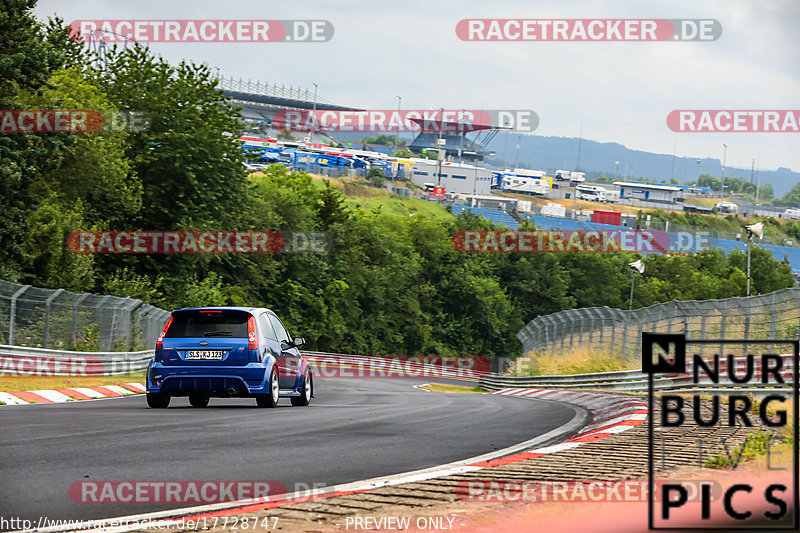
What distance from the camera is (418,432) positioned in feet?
35.8

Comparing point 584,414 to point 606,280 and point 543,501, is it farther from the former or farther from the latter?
point 606,280

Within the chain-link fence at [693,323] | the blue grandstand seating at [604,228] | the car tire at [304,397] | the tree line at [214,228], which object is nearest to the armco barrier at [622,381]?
the chain-link fence at [693,323]

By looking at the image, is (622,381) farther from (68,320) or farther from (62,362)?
(68,320)

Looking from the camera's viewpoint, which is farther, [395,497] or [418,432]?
[418,432]

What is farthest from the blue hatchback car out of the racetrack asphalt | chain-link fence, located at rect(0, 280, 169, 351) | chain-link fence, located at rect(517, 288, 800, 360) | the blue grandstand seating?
the blue grandstand seating

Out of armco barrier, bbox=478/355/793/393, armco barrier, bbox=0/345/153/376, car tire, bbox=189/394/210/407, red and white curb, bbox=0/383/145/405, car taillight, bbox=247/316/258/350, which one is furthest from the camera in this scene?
armco barrier, bbox=0/345/153/376

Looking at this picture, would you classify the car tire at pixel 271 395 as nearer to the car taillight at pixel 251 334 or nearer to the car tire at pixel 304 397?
the car taillight at pixel 251 334

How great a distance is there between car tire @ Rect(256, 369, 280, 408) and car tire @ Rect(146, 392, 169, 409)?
4.35ft

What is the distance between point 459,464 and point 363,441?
1946 mm

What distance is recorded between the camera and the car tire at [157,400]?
544 inches

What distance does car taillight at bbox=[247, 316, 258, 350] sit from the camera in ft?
44.9

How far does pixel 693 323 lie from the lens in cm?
2180

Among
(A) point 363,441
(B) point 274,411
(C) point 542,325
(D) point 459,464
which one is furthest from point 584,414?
(C) point 542,325

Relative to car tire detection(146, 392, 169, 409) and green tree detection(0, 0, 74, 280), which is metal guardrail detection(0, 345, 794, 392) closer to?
car tire detection(146, 392, 169, 409)
